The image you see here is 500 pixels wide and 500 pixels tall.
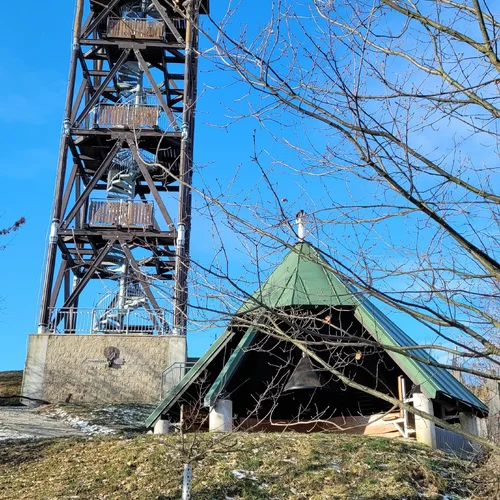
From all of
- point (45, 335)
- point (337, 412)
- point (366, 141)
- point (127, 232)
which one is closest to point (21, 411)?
point (45, 335)

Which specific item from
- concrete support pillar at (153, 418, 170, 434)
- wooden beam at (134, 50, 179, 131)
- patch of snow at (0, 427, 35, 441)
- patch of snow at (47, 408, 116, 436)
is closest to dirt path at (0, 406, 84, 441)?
patch of snow at (0, 427, 35, 441)

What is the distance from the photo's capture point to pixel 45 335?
66.8 feet

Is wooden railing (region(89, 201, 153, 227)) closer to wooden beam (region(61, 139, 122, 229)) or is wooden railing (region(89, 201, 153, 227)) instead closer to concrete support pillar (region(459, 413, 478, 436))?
wooden beam (region(61, 139, 122, 229))

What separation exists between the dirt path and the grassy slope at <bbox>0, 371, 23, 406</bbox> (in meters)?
1.75

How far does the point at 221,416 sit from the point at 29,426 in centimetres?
485

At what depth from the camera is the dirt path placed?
14.0 m

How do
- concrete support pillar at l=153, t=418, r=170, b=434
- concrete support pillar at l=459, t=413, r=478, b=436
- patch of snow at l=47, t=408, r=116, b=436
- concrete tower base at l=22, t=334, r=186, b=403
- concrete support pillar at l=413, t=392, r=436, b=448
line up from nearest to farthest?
concrete support pillar at l=413, t=392, r=436, b=448 < concrete support pillar at l=153, t=418, r=170, b=434 < concrete support pillar at l=459, t=413, r=478, b=436 < patch of snow at l=47, t=408, r=116, b=436 < concrete tower base at l=22, t=334, r=186, b=403

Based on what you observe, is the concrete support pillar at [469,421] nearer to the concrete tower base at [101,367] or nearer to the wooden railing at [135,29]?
the concrete tower base at [101,367]

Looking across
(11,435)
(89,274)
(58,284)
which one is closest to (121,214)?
(89,274)

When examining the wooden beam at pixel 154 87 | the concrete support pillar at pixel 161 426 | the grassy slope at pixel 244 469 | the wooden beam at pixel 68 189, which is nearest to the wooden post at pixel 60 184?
the wooden beam at pixel 68 189

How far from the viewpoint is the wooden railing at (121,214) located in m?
22.5

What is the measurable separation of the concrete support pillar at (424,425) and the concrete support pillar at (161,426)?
4326 mm

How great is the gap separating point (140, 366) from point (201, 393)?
7.45m

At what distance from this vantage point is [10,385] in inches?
950
